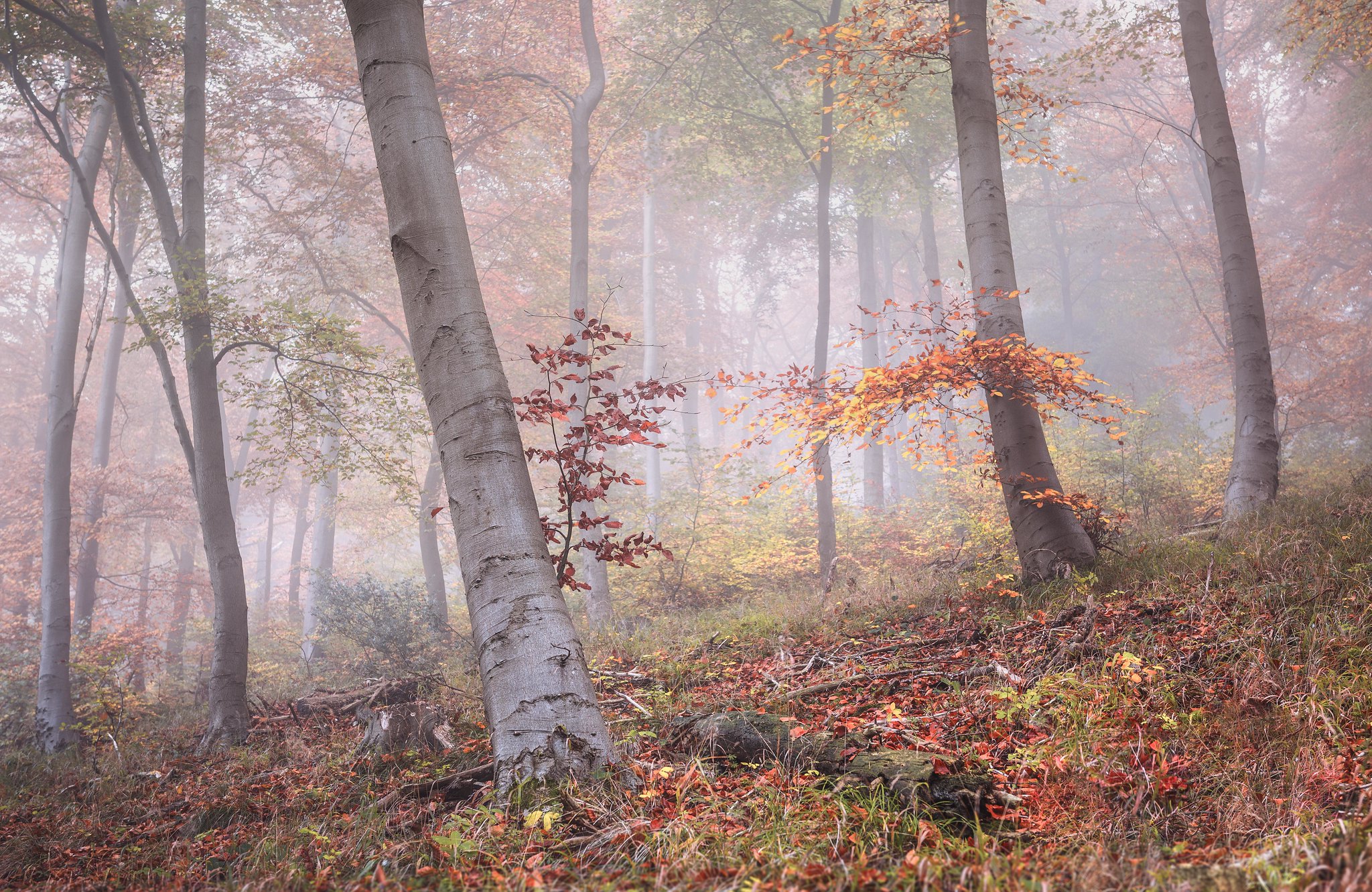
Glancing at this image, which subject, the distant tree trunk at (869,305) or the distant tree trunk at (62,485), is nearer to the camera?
the distant tree trunk at (62,485)

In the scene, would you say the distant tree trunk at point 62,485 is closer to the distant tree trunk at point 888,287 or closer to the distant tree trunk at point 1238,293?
the distant tree trunk at point 1238,293

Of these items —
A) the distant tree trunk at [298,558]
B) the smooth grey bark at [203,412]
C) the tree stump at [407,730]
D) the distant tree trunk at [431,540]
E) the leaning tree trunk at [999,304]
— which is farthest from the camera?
the distant tree trunk at [298,558]

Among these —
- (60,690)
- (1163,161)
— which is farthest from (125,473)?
(1163,161)

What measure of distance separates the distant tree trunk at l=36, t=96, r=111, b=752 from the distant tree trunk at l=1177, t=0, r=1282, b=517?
41.3 feet

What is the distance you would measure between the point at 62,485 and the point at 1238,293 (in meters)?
13.7

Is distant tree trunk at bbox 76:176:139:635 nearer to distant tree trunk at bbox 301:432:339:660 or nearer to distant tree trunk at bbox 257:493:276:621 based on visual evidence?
distant tree trunk at bbox 301:432:339:660

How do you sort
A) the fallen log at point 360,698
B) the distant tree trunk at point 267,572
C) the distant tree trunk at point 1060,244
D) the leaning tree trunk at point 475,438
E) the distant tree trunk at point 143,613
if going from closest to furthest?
the leaning tree trunk at point 475,438 < the fallen log at point 360,698 < the distant tree trunk at point 143,613 < the distant tree trunk at point 267,572 < the distant tree trunk at point 1060,244

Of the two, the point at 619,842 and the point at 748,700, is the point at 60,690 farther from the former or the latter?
the point at 619,842

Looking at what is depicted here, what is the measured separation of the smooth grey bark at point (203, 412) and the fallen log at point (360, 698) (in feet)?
1.83

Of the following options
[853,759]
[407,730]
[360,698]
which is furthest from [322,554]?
[853,759]

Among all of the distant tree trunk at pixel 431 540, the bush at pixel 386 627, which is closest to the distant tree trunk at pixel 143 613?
the bush at pixel 386 627

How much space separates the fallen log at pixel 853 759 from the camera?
7.68 feet

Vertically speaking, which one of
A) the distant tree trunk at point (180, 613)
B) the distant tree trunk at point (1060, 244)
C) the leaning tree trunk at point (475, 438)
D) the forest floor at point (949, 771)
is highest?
the distant tree trunk at point (1060, 244)

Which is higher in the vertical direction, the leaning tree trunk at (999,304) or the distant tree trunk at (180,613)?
the leaning tree trunk at (999,304)
